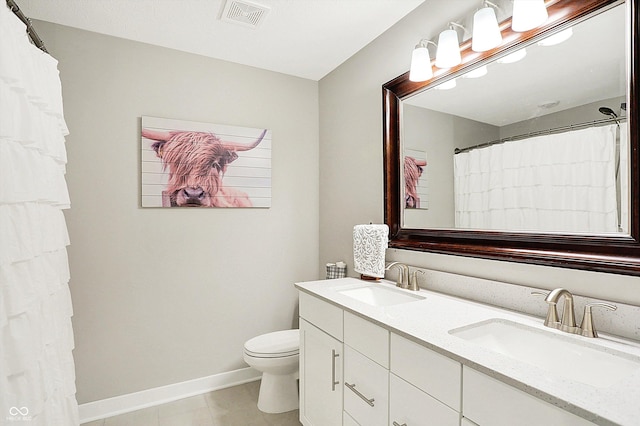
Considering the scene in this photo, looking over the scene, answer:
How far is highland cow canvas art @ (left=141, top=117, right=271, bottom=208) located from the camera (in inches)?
92.0

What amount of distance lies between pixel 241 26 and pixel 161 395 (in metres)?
2.50

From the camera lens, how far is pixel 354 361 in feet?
4.84

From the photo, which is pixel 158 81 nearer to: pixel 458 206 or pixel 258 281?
pixel 258 281

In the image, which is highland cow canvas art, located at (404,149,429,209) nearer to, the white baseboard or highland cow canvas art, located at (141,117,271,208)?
highland cow canvas art, located at (141,117,271,208)

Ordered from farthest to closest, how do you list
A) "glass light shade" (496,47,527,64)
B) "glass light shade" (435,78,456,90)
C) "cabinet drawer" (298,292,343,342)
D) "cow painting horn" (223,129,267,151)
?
"cow painting horn" (223,129,267,151) < "glass light shade" (435,78,456,90) < "cabinet drawer" (298,292,343,342) < "glass light shade" (496,47,527,64)

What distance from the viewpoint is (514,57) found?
4.81 feet

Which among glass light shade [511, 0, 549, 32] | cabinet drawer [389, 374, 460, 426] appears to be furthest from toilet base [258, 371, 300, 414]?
glass light shade [511, 0, 549, 32]

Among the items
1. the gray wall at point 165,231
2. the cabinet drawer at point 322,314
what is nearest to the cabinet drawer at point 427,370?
the cabinet drawer at point 322,314

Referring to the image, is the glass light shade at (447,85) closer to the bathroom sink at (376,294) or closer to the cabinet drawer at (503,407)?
the bathroom sink at (376,294)

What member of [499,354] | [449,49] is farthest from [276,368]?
[449,49]

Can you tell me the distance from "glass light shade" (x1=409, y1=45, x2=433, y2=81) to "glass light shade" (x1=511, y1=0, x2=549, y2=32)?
1.57ft

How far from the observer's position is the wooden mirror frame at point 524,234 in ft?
3.63

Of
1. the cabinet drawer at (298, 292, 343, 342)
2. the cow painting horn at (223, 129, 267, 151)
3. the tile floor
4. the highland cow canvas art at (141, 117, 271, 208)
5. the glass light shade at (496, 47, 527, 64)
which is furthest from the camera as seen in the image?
the cow painting horn at (223, 129, 267, 151)

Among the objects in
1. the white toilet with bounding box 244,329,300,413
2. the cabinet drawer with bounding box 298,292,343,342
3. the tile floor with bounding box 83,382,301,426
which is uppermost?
the cabinet drawer with bounding box 298,292,343,342
